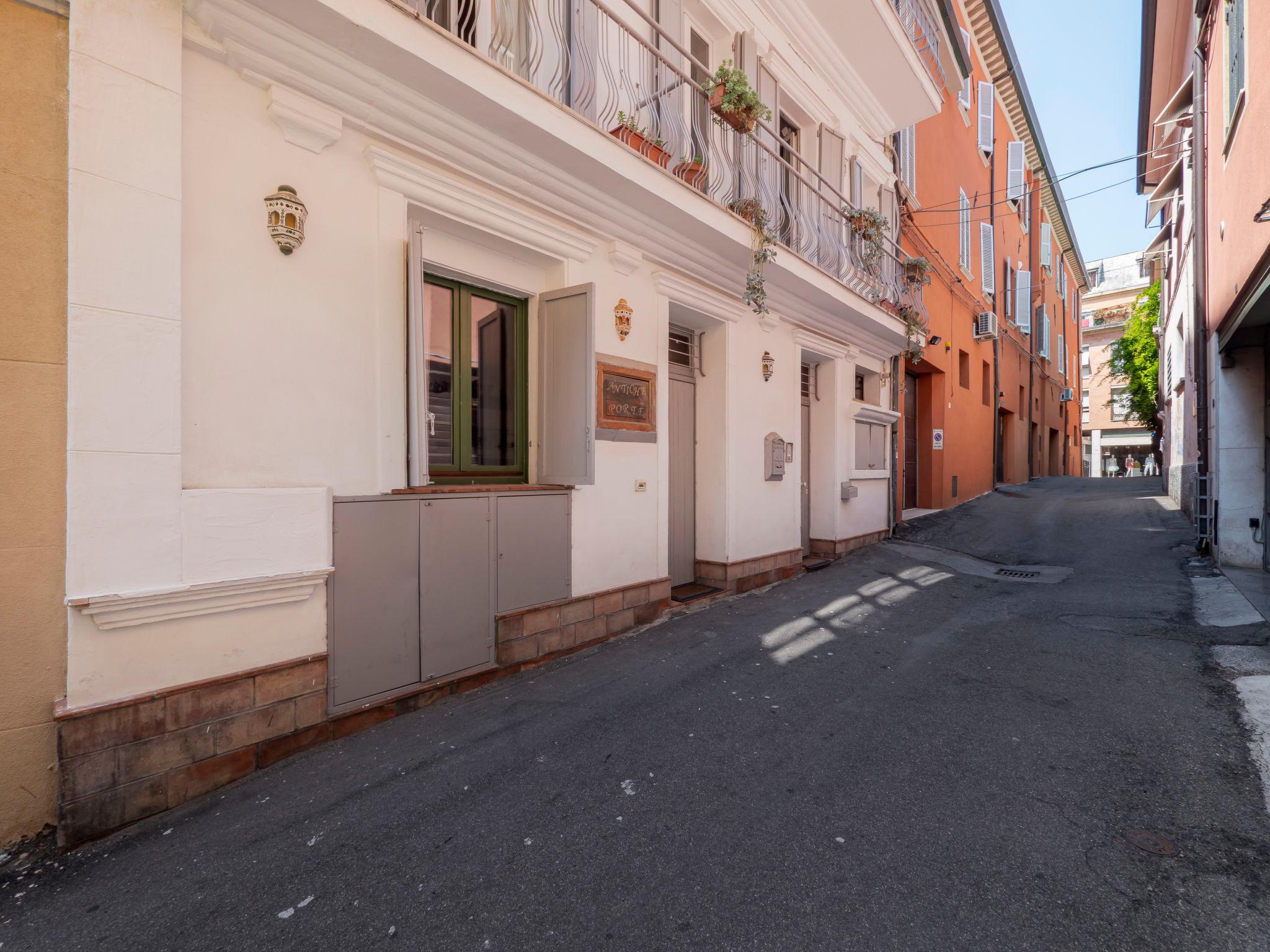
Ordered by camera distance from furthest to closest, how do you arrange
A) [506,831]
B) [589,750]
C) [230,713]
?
[589,750] → [230,713] → [506,831]

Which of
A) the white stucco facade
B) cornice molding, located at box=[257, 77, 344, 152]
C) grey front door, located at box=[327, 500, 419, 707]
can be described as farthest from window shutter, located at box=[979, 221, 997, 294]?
grey front door, located at box=[327, 500, 419, 707]

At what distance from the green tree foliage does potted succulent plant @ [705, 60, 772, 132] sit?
22357mm

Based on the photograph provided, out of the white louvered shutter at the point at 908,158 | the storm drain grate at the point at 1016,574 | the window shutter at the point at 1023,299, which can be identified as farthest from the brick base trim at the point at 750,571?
the window shutter at the point at 1023,299

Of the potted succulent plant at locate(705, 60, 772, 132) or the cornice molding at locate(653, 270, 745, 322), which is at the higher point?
the potted succulent plant at locate(705, 60, 772, 132)

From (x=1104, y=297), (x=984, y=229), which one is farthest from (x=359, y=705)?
(x=1104, y=297)

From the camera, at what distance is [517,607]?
14.2 feet

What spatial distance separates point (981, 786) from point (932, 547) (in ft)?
23.9

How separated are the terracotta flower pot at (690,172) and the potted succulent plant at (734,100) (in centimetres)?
48

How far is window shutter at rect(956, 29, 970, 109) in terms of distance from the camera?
13399mm

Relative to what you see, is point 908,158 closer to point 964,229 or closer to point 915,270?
point 915,270

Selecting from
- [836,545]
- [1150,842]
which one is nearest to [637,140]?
[1150,842]

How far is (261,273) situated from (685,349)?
14.6 feet

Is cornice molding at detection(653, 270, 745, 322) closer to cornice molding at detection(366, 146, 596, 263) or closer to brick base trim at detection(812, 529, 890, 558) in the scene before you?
cornice molding at detection(366, 146, 596, 263)

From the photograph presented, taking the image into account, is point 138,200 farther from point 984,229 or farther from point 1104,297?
point 1104,297
